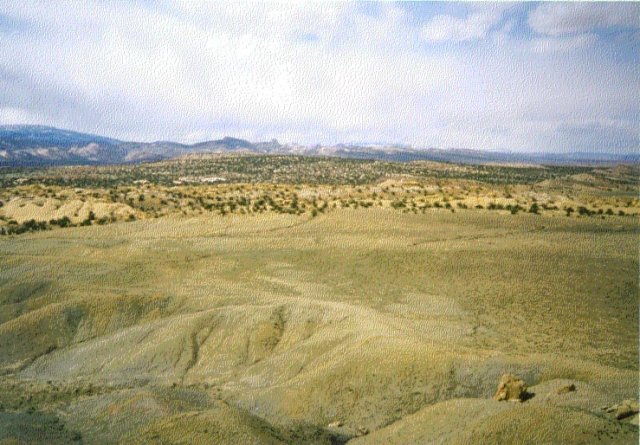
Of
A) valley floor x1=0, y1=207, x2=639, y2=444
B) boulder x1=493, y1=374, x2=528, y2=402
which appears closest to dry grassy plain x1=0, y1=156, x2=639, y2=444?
valley floor x1=0, y1=207, x2=639, y2=444

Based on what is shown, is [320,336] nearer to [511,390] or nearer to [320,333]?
[320,333]

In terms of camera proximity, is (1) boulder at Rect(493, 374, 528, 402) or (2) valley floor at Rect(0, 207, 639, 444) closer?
(2) valley floor at Rect(0, 207, 639, 444)

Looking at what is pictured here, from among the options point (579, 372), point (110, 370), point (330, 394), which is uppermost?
point (579, 372)

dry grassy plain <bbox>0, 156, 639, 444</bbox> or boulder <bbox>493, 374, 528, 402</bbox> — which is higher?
boulder <bbox>493, 374, 528, 402</bbox>

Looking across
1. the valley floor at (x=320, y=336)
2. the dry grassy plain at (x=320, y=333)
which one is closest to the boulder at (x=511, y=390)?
the valley floor at (x=320, y=336)

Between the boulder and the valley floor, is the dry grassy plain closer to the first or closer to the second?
the valley floor

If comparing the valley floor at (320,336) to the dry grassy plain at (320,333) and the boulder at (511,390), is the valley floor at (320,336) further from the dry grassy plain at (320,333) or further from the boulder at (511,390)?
the boulder at (511,390)

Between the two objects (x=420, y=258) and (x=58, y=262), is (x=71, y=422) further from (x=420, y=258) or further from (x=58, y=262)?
(x=420, y=258)

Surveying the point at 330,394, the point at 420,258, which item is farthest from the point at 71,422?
the point at 420,258
